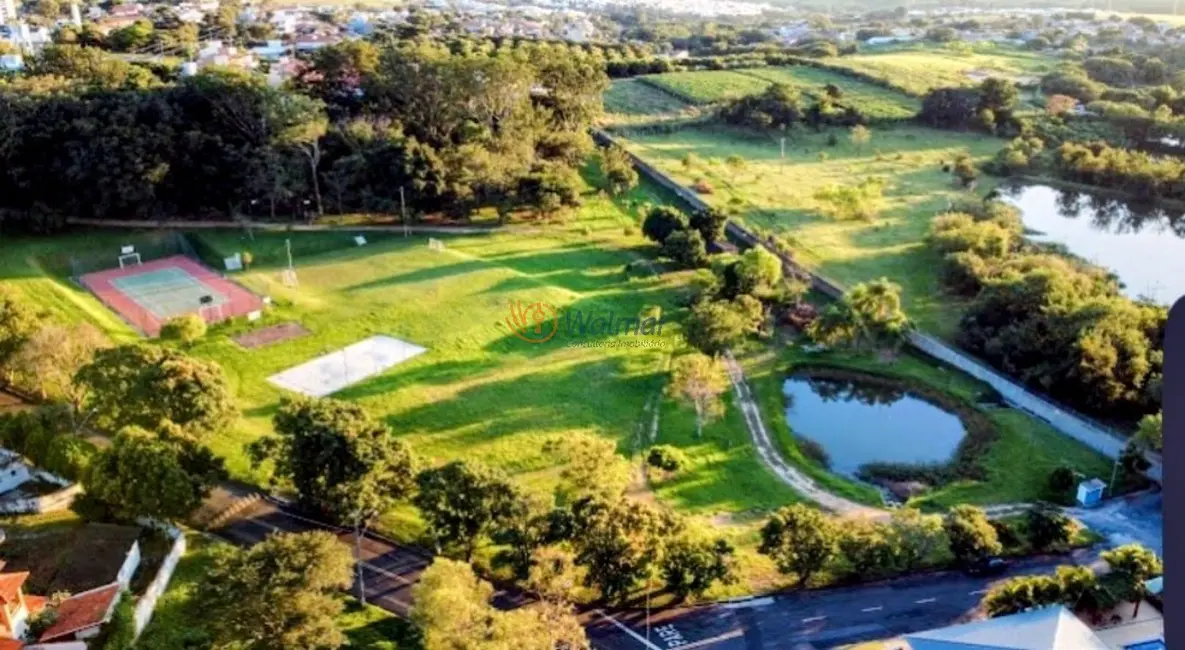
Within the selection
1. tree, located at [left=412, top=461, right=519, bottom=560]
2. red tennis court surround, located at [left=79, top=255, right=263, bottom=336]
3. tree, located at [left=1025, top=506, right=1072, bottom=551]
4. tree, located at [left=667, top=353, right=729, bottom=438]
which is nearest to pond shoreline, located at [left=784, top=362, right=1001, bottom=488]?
tree, located at [left=667, top=353, right=729, bottom=438]

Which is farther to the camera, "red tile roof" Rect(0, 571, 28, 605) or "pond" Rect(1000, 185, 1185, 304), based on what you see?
"pond" Rect(1000, 185, 1185, 304)

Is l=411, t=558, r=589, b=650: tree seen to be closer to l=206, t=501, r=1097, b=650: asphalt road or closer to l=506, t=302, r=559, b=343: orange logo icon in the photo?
l=206, t=501, r=1097, b=650: asphalt road

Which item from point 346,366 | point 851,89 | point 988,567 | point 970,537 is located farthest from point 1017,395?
point 851,89

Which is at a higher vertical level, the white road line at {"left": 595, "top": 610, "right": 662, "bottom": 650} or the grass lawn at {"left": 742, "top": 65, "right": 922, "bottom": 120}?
the grass lawn at {"left": 742, "top": 65, "right": 922, "bottom": 120}

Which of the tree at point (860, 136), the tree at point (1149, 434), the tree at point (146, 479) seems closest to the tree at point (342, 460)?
the tree at point (146, 479)

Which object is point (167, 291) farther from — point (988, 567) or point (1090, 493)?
point (1090, 493)
